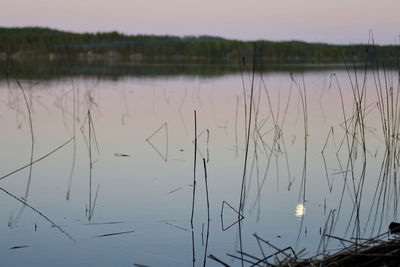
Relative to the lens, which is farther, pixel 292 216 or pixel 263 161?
pixel 263 161

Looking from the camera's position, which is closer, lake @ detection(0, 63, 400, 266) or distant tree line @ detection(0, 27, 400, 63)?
lake @ detection(0, 63, 400, 266)

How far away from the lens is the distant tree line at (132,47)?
3605 inches

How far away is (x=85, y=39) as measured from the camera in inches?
4402

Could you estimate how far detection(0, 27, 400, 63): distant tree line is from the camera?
300 feet

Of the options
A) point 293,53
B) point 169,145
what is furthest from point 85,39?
point 169,145

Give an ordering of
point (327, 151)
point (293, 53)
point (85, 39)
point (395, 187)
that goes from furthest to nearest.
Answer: point (85, 39) → point (293, 53) → point (327, 151) → point (395, 187)

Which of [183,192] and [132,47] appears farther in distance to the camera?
[132,47]

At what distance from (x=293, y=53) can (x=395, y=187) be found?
9164 cm

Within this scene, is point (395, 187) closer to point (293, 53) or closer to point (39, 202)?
point (39, 202)

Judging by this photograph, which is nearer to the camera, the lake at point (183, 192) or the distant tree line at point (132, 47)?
the lake at point (183, 192)

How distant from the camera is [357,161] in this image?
6609 mm

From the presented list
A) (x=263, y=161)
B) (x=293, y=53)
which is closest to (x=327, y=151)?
(x=263, y=161)

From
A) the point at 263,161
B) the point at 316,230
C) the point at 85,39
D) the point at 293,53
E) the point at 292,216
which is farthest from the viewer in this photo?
the point at 85,39

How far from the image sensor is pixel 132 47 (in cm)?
10012
